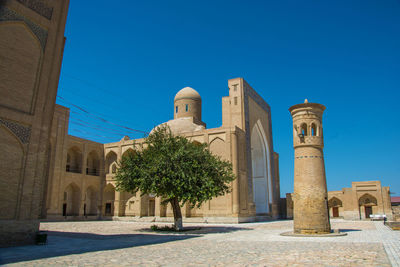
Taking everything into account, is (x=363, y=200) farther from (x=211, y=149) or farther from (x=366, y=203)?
(x=211, y=149)

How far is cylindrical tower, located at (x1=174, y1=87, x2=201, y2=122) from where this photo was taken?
34.4 meters

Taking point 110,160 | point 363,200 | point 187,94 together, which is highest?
point 187,94

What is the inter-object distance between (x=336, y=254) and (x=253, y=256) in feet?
6.25

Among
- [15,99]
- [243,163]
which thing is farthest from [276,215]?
[15,99]

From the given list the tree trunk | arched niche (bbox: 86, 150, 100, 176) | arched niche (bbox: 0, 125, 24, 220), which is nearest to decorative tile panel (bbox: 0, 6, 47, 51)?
arched niche (bbox: 0, 125, 24, 220)

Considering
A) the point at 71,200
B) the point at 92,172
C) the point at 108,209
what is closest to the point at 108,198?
the point at 108,209

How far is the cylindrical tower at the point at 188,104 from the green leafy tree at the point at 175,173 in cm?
1733

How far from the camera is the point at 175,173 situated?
49.4 feet

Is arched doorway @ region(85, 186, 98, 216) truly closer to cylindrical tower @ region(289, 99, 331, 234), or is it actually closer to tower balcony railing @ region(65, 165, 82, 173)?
tower balcony railing @ region(65, 165, 82, 173)

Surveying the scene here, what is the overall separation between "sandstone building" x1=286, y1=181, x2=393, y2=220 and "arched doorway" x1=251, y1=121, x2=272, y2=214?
9.61ft

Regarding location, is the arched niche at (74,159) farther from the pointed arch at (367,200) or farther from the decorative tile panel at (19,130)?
the pointed arch at (367,200)

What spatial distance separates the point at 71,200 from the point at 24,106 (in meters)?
20.5

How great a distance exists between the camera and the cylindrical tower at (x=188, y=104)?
1353 inches

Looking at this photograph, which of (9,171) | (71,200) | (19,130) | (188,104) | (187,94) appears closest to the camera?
(9,171)
